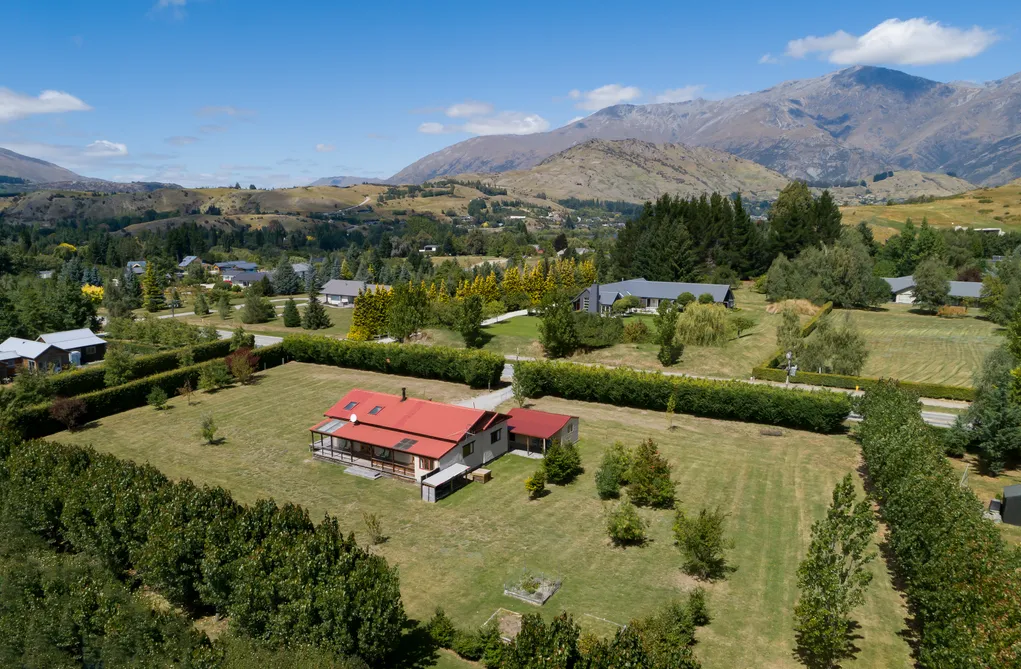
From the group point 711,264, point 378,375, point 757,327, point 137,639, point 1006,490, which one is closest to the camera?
point 137,639

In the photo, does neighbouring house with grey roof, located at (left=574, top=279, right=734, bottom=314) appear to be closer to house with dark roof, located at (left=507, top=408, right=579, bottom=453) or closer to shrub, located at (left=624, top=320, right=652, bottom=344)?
shrub, located at (left=624, top=320, right=652, bottom=344)

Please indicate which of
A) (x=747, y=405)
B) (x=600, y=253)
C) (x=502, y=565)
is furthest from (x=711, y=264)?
(x=502, y=565)

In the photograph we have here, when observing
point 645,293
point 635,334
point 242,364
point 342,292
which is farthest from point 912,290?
point 242,364

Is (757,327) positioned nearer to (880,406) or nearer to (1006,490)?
(880,406)

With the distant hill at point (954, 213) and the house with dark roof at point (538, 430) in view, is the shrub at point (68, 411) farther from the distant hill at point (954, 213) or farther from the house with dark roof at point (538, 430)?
the distant hill at point (954, 213)

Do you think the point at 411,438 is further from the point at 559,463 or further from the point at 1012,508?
the point at 1012,508

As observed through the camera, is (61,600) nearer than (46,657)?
No
